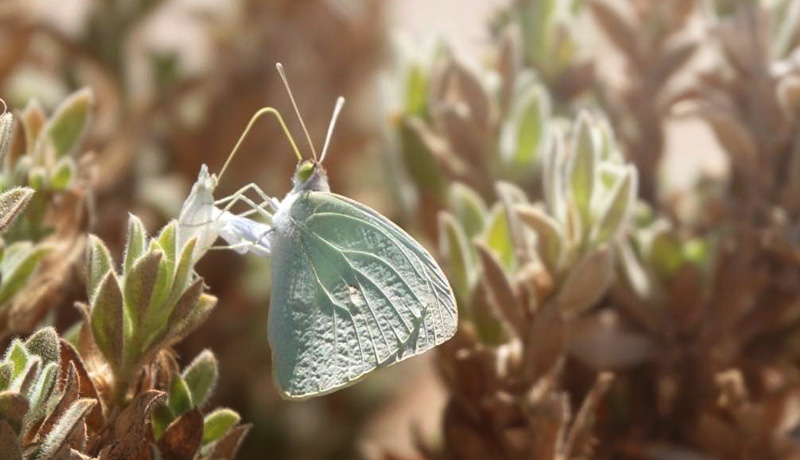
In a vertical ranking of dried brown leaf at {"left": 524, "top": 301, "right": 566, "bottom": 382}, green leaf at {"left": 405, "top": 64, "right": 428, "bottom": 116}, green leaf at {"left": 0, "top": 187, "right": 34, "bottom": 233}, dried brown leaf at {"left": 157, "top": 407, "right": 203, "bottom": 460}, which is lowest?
dried brown leaf at {"left": 524, "top": 301, "right": 566, "bottom": 382}

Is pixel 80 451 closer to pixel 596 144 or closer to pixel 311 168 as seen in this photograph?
pixel 311 168

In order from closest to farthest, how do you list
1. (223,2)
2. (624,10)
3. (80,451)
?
(80,451) → (624,10) → (223,2)

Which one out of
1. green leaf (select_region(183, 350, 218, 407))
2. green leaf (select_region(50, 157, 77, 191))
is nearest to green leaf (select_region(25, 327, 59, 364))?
green leaf (select_region(183, 350, 218, 407))

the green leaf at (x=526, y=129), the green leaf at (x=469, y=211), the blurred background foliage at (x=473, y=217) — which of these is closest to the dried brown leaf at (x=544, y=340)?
the blurred background foliage at (x=473, y=217)

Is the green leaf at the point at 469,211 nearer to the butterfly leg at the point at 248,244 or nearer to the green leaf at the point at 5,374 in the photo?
the butterfly leg at the point at 248,244

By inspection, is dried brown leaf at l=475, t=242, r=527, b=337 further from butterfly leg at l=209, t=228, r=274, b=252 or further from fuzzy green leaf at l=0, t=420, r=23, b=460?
fuzzy green leaf at l=0, t=420, r=23, b=460

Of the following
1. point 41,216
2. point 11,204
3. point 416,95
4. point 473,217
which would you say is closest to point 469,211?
point 473,217

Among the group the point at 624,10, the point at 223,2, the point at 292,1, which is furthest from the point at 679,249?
the point at 223,2
